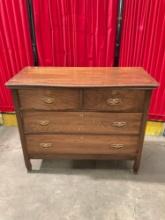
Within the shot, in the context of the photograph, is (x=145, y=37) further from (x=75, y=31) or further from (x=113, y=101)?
(x=113, y=101)

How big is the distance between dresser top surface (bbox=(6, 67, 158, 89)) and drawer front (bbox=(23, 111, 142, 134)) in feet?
0.79

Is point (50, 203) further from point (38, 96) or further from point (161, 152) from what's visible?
point (161, 152)

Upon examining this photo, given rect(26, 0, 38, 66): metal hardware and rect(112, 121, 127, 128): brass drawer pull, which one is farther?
rect(26, 0, 38, 66): metal hardware

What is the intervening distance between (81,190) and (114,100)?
80cm

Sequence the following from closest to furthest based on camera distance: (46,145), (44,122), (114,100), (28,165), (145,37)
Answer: (114,100)
(44,122)
(46,145)
(28,165)
(145,37)

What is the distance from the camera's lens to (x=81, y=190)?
59.6 inches

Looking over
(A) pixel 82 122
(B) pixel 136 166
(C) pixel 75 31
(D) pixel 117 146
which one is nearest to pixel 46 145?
(A) pixel 82 122

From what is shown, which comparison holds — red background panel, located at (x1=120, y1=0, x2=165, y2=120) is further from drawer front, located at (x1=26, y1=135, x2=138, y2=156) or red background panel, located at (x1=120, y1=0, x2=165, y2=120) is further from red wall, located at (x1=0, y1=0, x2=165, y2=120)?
drawer front, located at (x1=26, y1=135, x2=138, y2=156)

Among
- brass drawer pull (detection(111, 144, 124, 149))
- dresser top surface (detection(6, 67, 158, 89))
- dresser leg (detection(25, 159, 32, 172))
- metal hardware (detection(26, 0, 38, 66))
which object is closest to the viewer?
dresser top surface (detection(6, 67, 158, 89))

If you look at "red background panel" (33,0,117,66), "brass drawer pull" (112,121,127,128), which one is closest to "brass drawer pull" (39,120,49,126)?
"brass drawer pull" (112,121,127,128)

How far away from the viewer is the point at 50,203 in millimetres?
1402

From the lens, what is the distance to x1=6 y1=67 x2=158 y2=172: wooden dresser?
4.28 ft

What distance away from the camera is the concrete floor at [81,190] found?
1.33 meters

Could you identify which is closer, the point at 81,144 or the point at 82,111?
the point at 82,111
